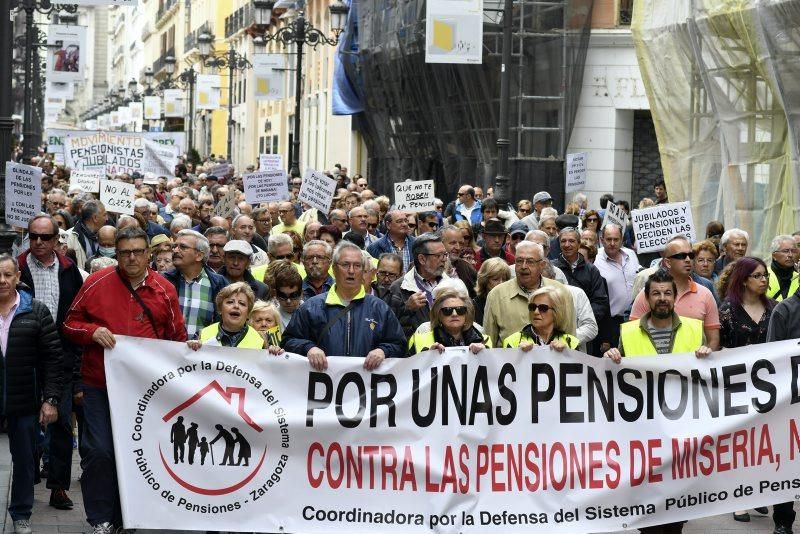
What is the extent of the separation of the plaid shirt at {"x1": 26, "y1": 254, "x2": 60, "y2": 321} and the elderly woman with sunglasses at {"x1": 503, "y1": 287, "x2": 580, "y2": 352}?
3.00 meters

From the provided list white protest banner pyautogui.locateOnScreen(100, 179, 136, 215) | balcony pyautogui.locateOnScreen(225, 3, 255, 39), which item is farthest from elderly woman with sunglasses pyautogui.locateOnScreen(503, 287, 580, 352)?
balcony pyautogui.locateOnScreen(225, 3, 255, 39)

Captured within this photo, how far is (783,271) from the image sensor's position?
11.1m

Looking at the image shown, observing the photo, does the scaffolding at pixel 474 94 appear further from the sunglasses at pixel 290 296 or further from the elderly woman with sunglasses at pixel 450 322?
the elderly woman with sunglasses at pixel 450 322

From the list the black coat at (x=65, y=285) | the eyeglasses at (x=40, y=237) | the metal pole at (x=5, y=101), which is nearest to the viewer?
the black coat at (x=65, y=285)

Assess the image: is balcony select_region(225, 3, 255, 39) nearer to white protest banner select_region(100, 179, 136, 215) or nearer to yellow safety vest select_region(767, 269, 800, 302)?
white protest banner select_region(100, 179, 136, 215)

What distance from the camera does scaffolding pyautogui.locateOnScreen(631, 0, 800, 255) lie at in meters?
17.5

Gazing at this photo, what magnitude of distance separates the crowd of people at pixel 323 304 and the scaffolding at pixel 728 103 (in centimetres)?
512

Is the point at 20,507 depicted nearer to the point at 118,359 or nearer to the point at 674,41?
the point at 118,359

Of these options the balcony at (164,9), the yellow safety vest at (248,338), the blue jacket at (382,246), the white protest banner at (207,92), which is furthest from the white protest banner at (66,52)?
the balcony at (164,9)

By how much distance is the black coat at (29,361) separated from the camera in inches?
322

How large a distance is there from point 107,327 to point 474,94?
2376cm

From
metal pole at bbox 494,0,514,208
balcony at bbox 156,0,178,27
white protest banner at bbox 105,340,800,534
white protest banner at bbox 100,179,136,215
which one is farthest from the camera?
balcony at bbox 156,0,178,27

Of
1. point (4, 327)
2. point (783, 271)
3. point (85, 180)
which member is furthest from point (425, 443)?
point (85, 180)

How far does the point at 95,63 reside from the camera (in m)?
196
